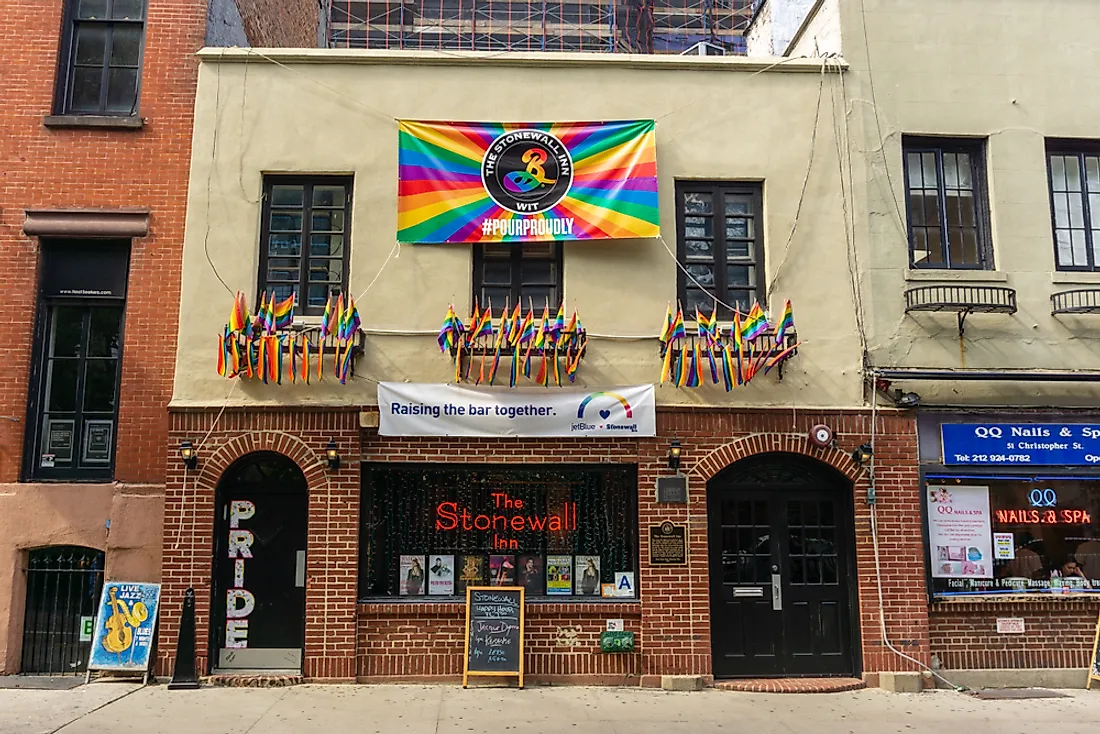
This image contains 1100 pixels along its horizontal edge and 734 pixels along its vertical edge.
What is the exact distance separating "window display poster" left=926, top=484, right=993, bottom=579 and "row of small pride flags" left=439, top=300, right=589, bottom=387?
457cm

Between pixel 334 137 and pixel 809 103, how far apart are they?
5.78m

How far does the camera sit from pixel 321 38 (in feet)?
58.7

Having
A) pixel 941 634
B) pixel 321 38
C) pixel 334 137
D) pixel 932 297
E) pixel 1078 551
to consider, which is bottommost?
pixel 941 634

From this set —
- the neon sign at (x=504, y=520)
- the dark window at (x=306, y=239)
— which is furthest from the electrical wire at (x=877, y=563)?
the dark window at (x=306, y=239)

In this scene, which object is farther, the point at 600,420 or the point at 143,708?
the point at 600,420

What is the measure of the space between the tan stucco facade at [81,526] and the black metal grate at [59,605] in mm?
107

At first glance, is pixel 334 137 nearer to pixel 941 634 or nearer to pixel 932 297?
pixel 932 297

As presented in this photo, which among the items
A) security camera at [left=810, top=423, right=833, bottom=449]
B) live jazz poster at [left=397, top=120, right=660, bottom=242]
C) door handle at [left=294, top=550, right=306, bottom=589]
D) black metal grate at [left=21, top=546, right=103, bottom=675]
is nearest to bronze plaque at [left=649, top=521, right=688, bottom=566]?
security camera at [left=810, top=423, right=833, bottom=449]

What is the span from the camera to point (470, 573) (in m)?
10.2

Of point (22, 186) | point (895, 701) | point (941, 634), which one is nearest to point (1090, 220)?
point (941, 634)

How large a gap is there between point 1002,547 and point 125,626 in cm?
1000

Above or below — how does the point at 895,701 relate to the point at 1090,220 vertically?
below

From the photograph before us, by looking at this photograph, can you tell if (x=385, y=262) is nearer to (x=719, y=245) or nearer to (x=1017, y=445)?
(x=719, y=245)

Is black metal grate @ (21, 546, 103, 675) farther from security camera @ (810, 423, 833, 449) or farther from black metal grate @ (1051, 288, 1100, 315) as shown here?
black metal grate @ (1051, 288, 1100, 315)
